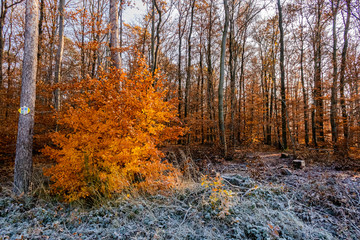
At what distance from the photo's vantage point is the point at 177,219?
349 cm

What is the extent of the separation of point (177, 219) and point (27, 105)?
498cm

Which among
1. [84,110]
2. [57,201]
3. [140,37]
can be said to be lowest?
[57,201]

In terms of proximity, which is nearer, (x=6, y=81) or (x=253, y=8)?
(x=253, y=8)

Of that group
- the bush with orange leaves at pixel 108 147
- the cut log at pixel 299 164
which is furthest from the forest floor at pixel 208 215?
the cut log at pixel 299 164

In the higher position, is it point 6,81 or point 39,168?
point 6,81

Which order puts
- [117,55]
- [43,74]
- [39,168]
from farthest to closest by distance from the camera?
[43,74] < [39,168] < [117,55]

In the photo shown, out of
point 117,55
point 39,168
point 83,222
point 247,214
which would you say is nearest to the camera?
point 247,214

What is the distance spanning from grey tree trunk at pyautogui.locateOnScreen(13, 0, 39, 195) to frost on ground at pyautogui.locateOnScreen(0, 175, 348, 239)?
2.25 ft

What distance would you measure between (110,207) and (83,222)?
21.6 inches

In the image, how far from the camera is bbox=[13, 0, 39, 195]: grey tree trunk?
4875mm

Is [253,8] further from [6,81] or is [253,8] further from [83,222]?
[6,81]

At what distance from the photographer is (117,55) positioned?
21.2ft

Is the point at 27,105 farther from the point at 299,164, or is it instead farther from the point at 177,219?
the point at 299,164

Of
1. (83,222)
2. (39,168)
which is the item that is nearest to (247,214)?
(83,222)
